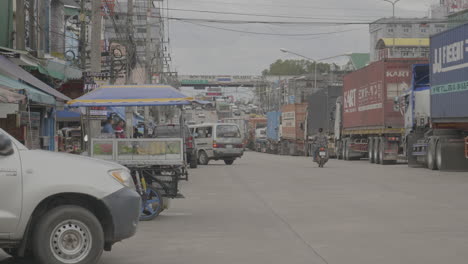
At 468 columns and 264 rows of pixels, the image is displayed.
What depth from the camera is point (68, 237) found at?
7.68 metres

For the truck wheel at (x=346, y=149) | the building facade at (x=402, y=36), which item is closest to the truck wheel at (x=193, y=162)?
the truck wheel at (x=346, y=149)

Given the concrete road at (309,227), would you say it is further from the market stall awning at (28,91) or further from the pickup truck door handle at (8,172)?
the market stall awning at (28,91)

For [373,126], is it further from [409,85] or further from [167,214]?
[167,214]

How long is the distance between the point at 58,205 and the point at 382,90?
93.5ft

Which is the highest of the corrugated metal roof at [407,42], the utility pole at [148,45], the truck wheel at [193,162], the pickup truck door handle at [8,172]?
the corrugated metal roof at [407,42]

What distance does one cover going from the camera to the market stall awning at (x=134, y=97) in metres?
13.4

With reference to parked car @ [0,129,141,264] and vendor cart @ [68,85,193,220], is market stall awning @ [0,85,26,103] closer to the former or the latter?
vendor cart @ [68,85,193,220]

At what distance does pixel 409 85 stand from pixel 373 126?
127 inches

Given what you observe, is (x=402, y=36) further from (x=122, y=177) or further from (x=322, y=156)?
(x=122, y=177)

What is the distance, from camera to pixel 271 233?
10953 mm

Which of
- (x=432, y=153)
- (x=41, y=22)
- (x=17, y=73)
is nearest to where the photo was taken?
(x=17, y=73)

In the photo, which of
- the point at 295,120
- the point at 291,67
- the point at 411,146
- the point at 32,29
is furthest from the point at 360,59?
the point at 32,29

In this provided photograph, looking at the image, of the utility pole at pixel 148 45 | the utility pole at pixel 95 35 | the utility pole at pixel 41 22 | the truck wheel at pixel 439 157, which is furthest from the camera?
the utility pole at pixel 148 45

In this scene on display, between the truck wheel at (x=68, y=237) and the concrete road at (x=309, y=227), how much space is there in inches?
40.3
